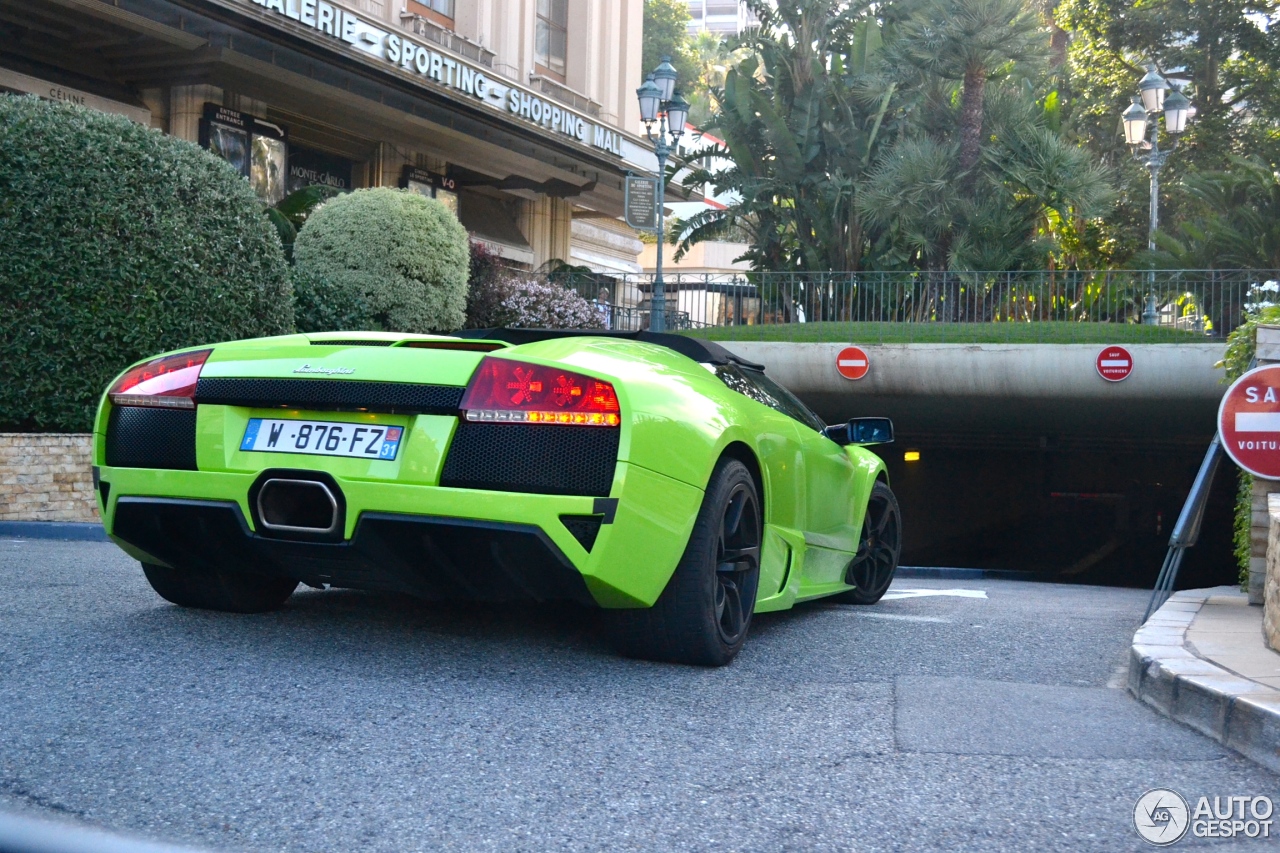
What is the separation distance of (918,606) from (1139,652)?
235cm

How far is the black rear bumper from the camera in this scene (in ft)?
11.6

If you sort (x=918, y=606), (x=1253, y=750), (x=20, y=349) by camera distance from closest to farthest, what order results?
(x=1253, y=750), (x=918, y=606), (x=20, y=349)

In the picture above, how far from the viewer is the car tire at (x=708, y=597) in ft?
12.7

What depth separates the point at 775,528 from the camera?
4625 mm

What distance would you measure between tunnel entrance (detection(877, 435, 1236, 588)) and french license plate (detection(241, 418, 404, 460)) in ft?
72.7

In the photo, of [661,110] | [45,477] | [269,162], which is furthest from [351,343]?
[661,110]

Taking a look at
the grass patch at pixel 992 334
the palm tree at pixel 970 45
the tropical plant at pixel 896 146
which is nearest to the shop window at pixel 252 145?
the grass patch at pixel 992 334

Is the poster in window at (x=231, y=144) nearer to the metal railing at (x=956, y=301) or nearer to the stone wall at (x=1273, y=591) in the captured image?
the metal railing at (x=956, y=301)

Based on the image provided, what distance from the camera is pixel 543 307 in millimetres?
19641

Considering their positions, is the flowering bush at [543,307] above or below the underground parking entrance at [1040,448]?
above

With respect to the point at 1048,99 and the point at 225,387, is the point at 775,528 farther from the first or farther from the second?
the point at 1048,99

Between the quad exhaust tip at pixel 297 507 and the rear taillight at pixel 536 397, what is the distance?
49cm

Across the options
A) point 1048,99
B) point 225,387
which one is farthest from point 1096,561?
point 225,387

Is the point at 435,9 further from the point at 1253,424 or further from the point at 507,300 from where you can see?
the point at 1253,424
